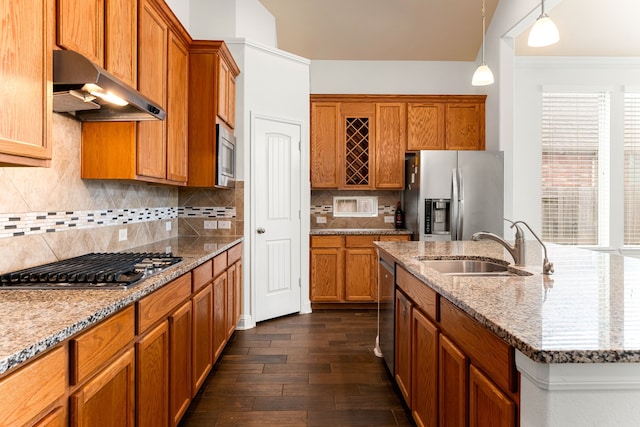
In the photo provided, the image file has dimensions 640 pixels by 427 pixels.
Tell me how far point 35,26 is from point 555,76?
5.64 m

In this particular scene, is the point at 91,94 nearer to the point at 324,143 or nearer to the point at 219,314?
the point at 219,314

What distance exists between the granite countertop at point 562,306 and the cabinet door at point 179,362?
1222 mm

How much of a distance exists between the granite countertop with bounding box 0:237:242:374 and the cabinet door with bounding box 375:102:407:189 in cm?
361

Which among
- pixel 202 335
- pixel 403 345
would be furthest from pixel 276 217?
pixel 403 345

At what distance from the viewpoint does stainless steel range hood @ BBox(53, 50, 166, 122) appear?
4.82 ft

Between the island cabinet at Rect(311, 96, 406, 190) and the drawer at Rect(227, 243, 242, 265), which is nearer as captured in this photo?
the drawer at Rect(227, 243, 242, 265)

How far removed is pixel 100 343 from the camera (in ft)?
4.11

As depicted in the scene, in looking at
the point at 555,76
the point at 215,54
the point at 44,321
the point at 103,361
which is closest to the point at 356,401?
the point at 103,361

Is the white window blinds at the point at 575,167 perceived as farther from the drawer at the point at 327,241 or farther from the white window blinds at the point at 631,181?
the drawer at the point at 327,241

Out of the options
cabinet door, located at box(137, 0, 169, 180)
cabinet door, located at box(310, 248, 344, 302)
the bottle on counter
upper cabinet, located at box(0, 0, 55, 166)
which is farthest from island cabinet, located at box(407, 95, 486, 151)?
upper cabinet, located at box(0, 0, 55, 166)

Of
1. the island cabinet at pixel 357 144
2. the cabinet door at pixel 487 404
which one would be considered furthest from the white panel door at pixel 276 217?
the cabinet door at pixel 487 404

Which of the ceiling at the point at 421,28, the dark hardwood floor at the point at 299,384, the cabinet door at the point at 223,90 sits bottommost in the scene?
the dark hardwood floor at the point at 299,384

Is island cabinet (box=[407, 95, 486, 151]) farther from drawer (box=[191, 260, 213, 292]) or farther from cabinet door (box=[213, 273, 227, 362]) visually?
drawer (box=[191, 260, 213, 292])

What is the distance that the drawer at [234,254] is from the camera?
3300 mm
